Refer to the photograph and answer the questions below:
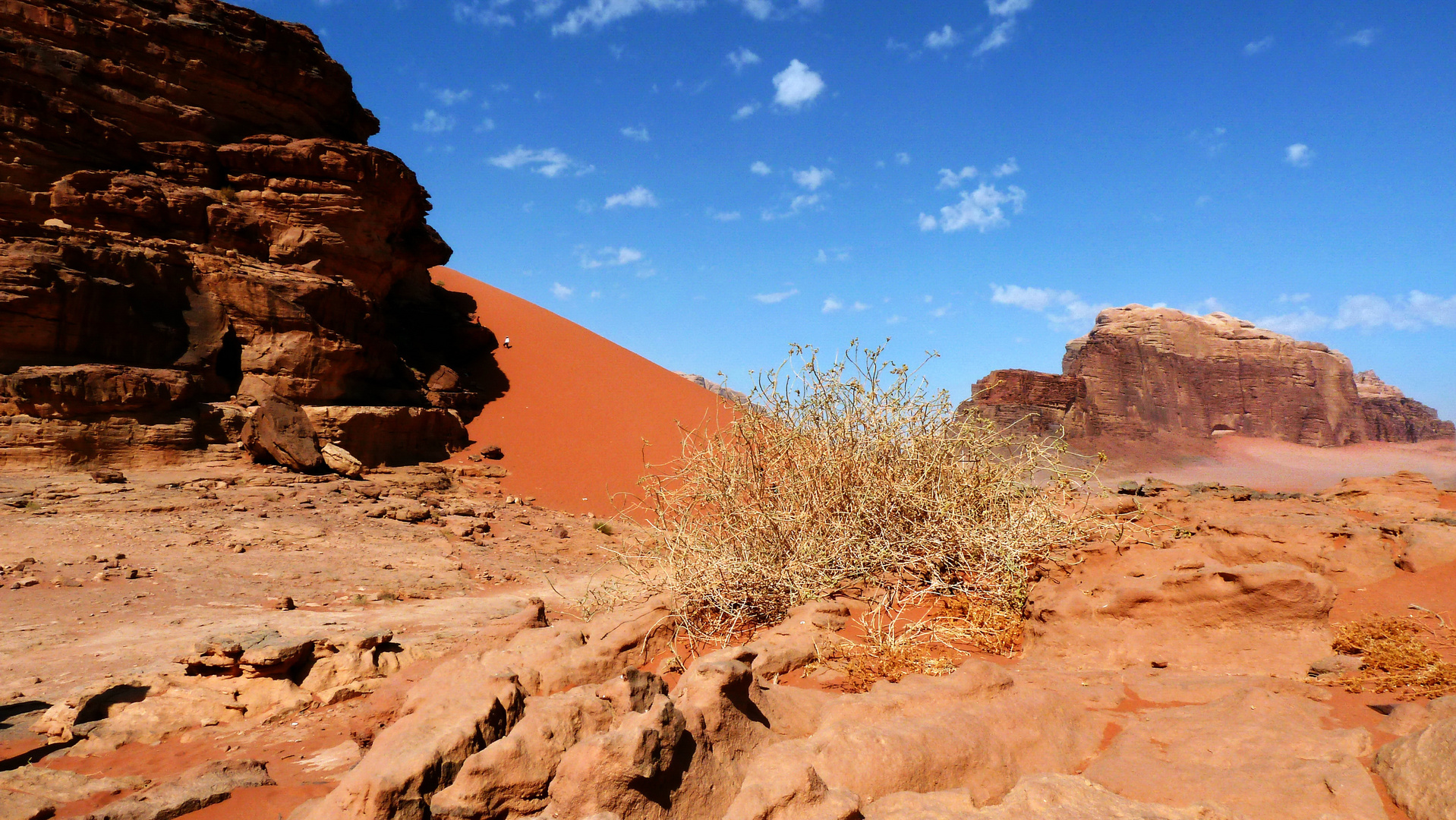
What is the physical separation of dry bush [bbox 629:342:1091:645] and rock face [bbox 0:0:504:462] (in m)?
10.1

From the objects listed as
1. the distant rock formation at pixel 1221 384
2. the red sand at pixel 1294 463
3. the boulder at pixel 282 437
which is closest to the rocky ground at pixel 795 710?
the boulder at pixel 282 437

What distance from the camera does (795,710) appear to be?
90.4 inches

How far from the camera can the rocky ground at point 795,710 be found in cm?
169

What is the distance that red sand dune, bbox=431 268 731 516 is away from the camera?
14.6m

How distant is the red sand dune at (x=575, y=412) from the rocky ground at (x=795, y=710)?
285 inches

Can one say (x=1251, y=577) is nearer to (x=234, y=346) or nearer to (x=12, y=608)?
(x=12, y=608)

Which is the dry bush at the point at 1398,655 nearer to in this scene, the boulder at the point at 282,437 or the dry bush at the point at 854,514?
the dry bush at the point at 854,514

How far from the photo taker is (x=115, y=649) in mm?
4531

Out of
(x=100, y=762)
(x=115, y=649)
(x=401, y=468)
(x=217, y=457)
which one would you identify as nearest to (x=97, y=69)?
(x=217, y=457)

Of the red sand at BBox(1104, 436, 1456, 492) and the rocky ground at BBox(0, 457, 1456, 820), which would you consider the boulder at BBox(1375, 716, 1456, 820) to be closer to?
the rocky ground at BBox(0, 457, 1456, 820)

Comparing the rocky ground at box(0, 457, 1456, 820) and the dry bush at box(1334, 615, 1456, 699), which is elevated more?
the dry bush at box(1334, 615, 1456, 699)

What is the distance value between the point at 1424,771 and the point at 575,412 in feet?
59.7

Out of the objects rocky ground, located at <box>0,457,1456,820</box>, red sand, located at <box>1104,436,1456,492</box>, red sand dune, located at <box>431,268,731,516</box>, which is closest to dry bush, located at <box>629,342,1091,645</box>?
rocky ground, located at <box>0,457,1456,820</box>

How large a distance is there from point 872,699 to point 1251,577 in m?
1.55
